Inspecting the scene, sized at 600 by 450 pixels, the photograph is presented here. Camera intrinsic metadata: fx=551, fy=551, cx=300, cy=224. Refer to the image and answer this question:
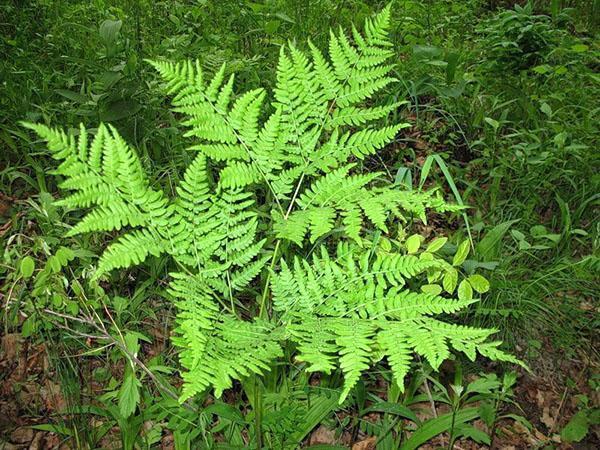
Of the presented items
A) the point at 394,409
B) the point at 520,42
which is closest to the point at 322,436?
the point at 394,409

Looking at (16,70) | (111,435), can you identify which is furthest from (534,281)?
(16,70)

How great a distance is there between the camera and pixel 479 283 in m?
2.37

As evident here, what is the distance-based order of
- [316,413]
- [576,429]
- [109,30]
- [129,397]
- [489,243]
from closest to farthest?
[129,397], [316,413], [576,429], [489,243], [109,30]

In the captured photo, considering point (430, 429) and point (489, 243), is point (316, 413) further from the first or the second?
point (489, 243)

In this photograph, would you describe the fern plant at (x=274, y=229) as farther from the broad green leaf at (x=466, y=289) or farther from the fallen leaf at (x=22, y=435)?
the fallen leaf at (x=22, y=435)

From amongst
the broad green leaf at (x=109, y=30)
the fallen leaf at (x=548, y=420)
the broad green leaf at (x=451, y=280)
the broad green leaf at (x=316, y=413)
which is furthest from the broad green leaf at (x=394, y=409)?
the broad green leaf at (x=109, y=30)

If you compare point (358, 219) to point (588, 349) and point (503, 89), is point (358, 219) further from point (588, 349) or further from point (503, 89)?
point (503, 89)

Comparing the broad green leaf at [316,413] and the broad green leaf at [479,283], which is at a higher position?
the broad green leaf at [479,283]

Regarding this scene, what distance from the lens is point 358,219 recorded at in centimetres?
170

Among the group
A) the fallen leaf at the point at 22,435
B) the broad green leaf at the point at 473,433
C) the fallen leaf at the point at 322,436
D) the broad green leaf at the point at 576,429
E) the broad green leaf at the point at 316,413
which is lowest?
the broad green leaf at the point at 576,429

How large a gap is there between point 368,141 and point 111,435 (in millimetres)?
1670

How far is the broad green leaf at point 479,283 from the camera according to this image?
2.35m

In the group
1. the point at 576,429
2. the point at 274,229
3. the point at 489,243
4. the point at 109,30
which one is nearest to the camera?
the point at 274,229

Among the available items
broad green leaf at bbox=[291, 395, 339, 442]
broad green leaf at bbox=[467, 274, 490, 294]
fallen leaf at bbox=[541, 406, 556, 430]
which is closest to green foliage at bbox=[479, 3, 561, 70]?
broad green leaf at bbox=[467, 274, 490, 294]
